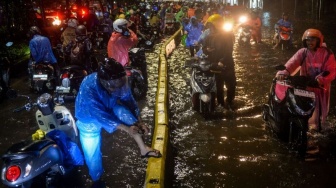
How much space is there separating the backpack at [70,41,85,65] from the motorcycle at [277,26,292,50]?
9.66 metres

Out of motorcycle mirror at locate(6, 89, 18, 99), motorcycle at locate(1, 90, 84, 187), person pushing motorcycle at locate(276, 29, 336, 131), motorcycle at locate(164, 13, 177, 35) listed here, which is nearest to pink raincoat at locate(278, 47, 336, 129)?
person pushing motorcycle at locate(276, 29, 336, 131)

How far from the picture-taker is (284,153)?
204 inches

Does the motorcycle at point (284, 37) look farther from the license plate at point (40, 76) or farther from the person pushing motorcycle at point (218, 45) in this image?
the license plate at point (40, 76)

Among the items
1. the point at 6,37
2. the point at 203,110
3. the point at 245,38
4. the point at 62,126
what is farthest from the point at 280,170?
the point at 6,37

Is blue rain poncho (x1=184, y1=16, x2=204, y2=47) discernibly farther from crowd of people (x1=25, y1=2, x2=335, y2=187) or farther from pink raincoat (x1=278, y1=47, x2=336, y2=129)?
pink raincoat (x1=278, y1=47, x2=336, y2=129)

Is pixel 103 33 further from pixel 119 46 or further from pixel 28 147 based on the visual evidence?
pixel 28 147

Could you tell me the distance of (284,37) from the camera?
1425 centimetres

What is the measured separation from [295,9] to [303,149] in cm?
2251

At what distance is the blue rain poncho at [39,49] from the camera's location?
828 cm

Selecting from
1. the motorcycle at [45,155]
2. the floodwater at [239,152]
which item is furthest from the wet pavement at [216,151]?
the motorcycle at [45,155]

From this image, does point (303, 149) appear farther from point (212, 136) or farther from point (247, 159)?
point (212, 136)

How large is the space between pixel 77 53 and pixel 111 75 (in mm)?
4745

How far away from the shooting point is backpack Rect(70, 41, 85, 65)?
7918mm

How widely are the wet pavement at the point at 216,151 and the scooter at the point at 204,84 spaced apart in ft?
0.93
